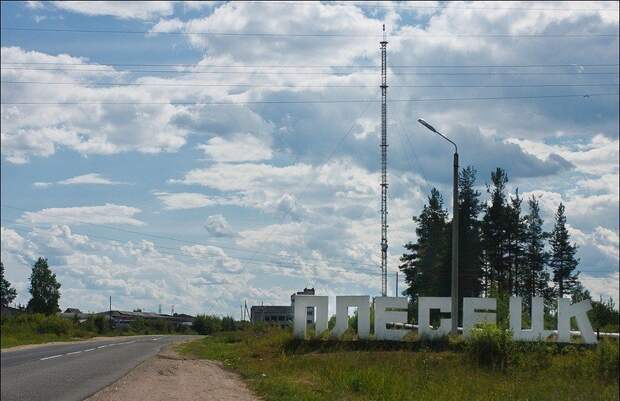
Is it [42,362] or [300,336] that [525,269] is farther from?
[42,362]

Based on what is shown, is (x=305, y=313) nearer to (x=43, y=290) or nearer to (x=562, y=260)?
(x=562, y=260)

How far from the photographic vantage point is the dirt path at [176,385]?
1802cm

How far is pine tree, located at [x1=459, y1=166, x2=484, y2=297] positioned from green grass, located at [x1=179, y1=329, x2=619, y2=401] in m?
27.8

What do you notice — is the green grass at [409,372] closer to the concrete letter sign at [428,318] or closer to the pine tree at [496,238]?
the concrete letter sign at [428,318]

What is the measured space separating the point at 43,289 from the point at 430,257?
72636mm

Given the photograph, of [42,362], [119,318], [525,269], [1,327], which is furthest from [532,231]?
[119,318]

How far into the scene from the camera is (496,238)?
6981 cm

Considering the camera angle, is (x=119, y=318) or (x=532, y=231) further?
(x=119, y=318)

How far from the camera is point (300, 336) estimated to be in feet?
123

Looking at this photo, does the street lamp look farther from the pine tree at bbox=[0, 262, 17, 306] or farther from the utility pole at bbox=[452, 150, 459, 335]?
the pine tree at bbox=[0, 262, 17, 306]

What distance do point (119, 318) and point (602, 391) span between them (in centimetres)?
11772

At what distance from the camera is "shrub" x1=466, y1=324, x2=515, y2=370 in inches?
1204

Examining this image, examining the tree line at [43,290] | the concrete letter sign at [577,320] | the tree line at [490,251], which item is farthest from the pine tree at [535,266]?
the tree line at [43,290]

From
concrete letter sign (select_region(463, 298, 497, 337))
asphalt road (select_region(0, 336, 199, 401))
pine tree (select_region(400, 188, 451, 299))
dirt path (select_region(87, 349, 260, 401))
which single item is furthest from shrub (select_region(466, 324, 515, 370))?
pine tree (select_region(400, 188, 451, 299))
